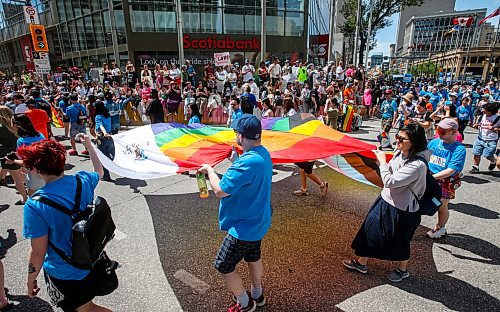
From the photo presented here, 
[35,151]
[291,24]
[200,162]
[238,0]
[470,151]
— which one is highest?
[238,0]

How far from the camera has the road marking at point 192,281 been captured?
10.7 feet

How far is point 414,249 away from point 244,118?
10.1 feet

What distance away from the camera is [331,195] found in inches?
227

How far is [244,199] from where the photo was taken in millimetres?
2516

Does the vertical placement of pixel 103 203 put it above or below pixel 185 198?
above

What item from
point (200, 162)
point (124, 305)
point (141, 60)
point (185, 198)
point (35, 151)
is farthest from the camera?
point (141, 60)

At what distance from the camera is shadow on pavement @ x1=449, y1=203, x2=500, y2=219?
4928 millimetres

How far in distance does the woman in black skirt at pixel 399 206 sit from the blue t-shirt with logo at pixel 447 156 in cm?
119

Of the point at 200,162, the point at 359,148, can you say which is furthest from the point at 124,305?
the point at 359,148

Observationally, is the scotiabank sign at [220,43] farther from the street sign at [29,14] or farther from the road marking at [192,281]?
the road marking at [192,281]

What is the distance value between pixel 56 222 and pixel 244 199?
4.46 ft

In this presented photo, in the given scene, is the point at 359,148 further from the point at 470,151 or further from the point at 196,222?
the point at 470,151

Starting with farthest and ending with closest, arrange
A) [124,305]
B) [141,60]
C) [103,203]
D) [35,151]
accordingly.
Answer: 1. [141,60]
2. [124,305]
3. [103,203]
4. [35,151]

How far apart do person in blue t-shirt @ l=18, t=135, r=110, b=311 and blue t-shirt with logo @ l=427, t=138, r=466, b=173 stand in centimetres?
410
